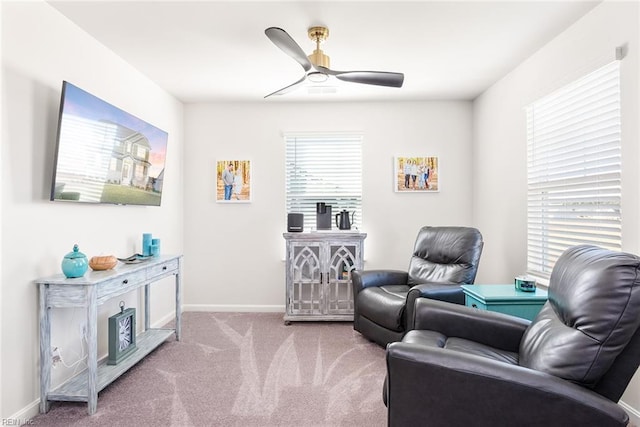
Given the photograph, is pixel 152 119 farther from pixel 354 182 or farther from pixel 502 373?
pixel 502 373

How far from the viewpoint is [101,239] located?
293cm

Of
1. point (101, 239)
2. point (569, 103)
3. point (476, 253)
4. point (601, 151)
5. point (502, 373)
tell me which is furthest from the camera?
point (476, 253)

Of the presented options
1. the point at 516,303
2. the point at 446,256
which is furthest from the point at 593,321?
the point at 446,256

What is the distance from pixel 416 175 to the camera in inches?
175

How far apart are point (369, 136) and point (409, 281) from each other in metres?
1.80

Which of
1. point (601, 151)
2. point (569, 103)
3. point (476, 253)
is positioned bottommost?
point (476, 253)

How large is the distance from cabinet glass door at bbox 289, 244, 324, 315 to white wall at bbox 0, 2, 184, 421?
5.72 ft

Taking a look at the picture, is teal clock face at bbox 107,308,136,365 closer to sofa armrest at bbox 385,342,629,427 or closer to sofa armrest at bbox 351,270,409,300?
sofa armrest at bbox 351,270,409,300

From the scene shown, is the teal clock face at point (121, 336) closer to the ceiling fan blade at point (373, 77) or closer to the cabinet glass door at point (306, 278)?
the cabinet glass door at point (306, 278)

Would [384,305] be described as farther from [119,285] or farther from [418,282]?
[119,285]

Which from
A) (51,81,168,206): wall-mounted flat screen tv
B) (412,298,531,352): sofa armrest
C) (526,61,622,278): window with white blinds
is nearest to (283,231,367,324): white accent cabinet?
(51,81,168,206): wall-mounted flat screen tv

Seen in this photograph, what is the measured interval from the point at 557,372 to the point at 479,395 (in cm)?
31

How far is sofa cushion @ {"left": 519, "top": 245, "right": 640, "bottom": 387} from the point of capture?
4.34 ft

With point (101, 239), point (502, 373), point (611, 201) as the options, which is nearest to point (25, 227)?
point (101, 239)
